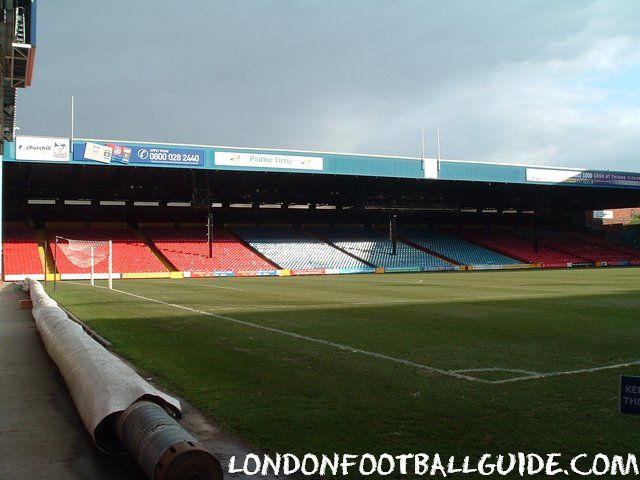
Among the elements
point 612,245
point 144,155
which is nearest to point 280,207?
point 144,155

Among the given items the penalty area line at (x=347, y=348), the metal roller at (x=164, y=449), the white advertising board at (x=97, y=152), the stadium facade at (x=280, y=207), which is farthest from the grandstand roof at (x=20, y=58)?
the stadium facade at (x=280, y=207)

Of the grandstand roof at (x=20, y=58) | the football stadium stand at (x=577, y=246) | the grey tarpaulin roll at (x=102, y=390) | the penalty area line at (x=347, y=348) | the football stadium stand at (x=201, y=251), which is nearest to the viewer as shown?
the grey tarpaulin roll at (x=102, y=390)

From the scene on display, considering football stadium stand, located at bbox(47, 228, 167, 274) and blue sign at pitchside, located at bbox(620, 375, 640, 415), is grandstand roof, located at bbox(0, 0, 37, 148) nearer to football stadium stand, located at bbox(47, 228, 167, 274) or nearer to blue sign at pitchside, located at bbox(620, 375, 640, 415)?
blue sign at pitchside, located at bbox(620, 375, 640, 415)

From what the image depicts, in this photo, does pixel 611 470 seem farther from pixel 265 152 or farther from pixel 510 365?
pixel 265 152

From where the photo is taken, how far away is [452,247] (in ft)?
194

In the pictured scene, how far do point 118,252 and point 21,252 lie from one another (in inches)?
289

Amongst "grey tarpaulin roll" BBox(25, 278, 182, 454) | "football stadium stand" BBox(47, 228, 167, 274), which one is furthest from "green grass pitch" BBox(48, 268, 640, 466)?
"football stadium stand" BBox(47, 228, 167, 274)

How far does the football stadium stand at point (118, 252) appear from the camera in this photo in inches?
1699

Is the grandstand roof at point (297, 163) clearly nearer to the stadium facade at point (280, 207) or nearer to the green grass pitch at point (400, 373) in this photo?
the stadium facade at point (280, 207)

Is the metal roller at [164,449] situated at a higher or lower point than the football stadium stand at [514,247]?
lower

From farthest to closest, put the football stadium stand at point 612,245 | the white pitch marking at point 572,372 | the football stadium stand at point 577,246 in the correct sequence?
the football stadium stand at point 612,245, the football stadium stand at point 577,246, the white pitch marking at point 572,372

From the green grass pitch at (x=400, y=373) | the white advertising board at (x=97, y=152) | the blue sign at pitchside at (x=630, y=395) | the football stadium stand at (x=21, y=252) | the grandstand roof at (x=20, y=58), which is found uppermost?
the white advertising board at (x=97, y=152)

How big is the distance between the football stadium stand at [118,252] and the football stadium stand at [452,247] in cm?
2777

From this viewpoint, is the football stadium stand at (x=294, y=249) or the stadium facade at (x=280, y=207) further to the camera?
the football stadium stand at (x=294, y=249)
